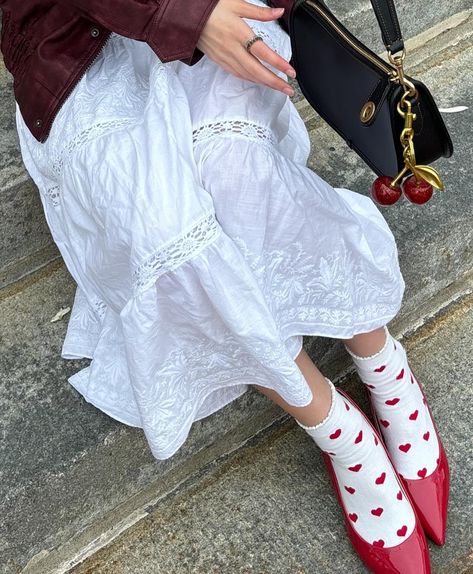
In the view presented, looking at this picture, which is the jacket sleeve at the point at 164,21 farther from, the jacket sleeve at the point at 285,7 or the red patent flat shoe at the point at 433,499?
the red patent flat shoe at the point at 433,499

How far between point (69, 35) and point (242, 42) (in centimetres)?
32

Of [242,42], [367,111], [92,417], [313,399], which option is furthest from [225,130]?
[92,417]

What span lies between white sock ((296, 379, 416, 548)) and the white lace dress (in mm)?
157

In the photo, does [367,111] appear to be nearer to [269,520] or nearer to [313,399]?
[313,399]

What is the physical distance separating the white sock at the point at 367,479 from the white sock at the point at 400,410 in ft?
0.26

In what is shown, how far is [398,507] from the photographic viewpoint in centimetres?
142

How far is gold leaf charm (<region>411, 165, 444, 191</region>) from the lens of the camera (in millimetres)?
1224

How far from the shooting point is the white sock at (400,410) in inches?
58.2

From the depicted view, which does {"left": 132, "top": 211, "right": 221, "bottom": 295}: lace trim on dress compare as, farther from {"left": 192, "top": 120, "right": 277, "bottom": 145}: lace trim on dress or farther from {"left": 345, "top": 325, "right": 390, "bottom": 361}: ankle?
{"left": 345, "top": 325, "right": 390, "bottom": 361}: ankle

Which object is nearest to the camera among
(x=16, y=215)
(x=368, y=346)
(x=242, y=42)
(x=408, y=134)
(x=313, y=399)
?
(x=242, y=42)

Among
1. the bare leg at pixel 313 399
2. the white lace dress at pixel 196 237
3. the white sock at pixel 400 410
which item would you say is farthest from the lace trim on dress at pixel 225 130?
the white sock at pixel 400 410

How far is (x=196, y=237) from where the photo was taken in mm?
1123

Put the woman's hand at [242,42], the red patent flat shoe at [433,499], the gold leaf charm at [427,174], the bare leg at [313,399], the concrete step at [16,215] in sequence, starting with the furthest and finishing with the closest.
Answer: the concrete step at [16,215], the red patent flat shoe at [433,499], the bare leg at [313,399], the gold leaf charm at [427,174], the woman's hand at [242,42]

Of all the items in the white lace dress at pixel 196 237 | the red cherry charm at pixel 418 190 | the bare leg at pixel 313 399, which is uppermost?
the red cherry charm at pixel 418 190
